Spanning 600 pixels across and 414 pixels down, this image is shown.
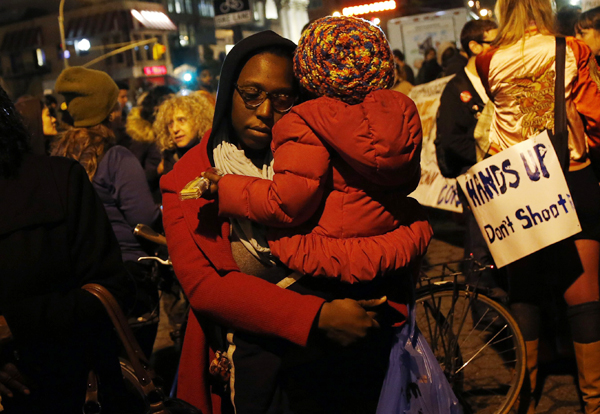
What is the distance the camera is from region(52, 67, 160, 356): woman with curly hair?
13.0 feet

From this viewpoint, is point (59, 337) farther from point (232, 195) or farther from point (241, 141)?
point (241, 141)

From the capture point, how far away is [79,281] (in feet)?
6.91

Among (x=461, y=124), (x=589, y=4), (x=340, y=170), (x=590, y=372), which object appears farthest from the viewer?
(x=589, y=4)

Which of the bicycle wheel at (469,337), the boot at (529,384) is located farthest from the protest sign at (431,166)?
the boot at (529,384)

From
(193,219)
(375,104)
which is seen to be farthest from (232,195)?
(375,104)

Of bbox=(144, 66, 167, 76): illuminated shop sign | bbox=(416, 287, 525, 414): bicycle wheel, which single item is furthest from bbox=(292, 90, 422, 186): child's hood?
bbox=(144, 66, 167, 76): illuminated shop sign

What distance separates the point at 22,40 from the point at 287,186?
Answer: 80694 mm

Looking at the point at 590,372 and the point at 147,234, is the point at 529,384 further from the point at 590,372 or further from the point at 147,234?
the point at 147,234

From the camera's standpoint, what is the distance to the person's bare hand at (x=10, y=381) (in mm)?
1903

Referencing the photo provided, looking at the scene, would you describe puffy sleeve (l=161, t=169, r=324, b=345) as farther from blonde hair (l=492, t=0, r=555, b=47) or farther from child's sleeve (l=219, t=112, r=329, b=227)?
blonde hair (l=492, t=0, r=555, b=47)

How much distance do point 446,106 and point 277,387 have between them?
331 centimetres

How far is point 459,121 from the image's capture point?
458cm

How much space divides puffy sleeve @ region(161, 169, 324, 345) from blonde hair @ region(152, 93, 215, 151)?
3.46 m

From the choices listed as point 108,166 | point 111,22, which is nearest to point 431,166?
point 108,166
